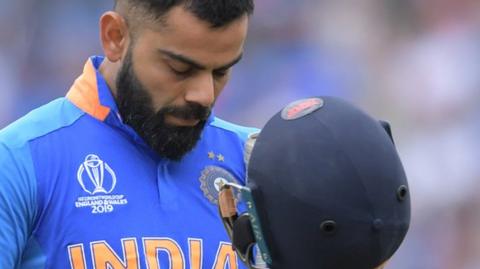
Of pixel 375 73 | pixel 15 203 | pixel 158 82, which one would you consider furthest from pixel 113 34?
pixel 375 73

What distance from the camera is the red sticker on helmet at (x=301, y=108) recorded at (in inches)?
89.4

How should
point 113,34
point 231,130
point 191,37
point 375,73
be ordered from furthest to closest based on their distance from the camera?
point 375,73 → point 231,130 → point 113,34 → point 191,37

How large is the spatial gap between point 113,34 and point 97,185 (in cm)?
42

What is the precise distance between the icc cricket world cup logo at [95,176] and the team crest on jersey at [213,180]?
0.27 m

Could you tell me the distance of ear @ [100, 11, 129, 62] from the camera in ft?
9.59

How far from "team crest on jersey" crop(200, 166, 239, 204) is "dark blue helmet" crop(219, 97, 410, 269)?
0.70 metres

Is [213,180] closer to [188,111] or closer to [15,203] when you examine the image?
[188,111]

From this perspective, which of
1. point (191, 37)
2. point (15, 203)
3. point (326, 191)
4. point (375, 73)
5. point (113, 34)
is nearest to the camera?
point (326, 191)

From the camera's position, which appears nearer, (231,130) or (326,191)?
(326,191)

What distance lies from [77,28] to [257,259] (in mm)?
4892

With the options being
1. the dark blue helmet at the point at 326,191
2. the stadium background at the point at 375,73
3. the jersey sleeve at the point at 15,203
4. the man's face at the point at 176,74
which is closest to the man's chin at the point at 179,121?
the man's face at the point at 176,74

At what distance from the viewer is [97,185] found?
283cm

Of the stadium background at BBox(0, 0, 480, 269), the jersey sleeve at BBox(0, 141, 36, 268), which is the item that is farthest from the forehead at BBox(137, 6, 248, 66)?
the stadium background at BBox(0, 0, 480, 269)

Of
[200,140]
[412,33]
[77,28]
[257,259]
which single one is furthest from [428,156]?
[257,259]
